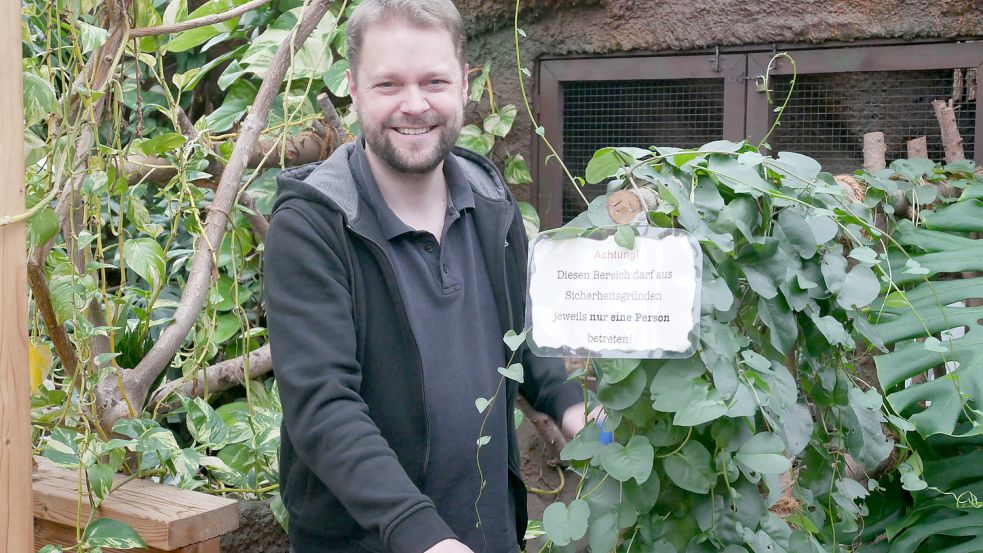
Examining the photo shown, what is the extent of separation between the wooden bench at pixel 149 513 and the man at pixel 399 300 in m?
0.38

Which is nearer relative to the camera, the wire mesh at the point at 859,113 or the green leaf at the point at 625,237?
the green leaf at the point at 625,237

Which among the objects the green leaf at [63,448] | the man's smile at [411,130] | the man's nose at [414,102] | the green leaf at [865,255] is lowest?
the green leaf at [63,448]

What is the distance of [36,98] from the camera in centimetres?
183

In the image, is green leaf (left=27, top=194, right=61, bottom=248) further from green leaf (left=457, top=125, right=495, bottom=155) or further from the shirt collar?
green leaf (left=457, top=125, right=495, bottom=155)

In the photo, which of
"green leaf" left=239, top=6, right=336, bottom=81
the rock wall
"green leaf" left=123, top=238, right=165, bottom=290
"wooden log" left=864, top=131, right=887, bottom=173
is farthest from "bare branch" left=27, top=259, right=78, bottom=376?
"wooden log" left=864, top=131, right=887, bottom=173

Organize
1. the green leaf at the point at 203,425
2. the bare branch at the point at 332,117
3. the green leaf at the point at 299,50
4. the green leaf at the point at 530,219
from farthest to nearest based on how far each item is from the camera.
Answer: the green leaf at the point at 530,219, the green leaf at the point at 299,50, the bare branch at the point at 332,117, the green leaf at the point at 203,425

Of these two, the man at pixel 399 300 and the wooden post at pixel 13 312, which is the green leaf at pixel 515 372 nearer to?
the man at pixel 399 300

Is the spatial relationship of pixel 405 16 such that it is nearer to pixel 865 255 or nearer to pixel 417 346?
pixel 417 346

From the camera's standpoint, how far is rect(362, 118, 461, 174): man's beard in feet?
5.37

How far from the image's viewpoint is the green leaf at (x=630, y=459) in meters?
1.30

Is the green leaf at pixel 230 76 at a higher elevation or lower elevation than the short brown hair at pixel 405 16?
lower

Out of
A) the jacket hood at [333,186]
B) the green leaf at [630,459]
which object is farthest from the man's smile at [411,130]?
the green leaf at [630,459]

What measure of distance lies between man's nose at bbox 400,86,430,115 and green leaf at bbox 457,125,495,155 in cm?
150

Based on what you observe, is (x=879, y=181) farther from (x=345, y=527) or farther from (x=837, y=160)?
(x=345, y=527)
